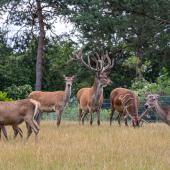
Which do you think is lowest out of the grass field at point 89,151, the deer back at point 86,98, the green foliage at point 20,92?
the green foliage at point 20,92

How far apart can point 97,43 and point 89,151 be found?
2563cm

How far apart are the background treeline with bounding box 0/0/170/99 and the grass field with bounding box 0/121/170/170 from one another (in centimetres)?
1263

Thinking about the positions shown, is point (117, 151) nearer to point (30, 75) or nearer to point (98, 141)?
point (98, 141)

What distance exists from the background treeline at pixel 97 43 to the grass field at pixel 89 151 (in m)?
12.6

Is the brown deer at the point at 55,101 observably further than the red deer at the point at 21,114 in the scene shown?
Yes

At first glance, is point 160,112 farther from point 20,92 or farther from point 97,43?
point 97,43

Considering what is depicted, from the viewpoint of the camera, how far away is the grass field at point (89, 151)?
10500 millimetres

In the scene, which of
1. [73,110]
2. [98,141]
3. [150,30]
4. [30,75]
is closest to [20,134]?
[98,141]

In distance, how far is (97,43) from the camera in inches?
1486

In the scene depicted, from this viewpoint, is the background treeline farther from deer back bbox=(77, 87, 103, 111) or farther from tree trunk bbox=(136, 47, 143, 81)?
deer back bbox=(77, 87, 103, 111)

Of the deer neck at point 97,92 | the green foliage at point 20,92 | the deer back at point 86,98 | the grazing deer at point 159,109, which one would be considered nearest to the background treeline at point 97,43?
the green foliage at point 20,92

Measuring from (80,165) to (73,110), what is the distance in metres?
18.1

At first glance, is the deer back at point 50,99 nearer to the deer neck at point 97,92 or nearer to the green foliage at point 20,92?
the deer neck at point 97,92

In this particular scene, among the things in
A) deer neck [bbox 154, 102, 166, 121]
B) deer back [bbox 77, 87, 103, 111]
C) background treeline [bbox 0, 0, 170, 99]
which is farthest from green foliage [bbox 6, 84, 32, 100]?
deer neck [bbox 154, 102, 166, 121]
